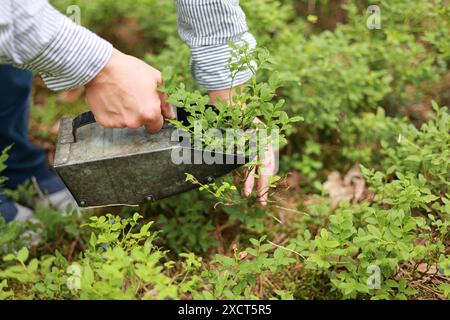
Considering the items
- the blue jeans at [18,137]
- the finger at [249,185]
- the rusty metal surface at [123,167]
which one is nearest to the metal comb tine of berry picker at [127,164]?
the rusty metal surface at [123,167]

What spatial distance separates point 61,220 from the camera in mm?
2744

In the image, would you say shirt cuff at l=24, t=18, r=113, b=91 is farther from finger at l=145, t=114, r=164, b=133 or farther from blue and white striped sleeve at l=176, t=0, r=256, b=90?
blue and white striped sleeve at l=176, t=0, r=256, b=90

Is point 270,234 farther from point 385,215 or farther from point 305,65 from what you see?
point 305,65

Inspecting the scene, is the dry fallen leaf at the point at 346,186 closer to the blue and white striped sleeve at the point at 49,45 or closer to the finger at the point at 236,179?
the finger at the point at 236,179

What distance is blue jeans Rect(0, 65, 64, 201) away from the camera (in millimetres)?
2938

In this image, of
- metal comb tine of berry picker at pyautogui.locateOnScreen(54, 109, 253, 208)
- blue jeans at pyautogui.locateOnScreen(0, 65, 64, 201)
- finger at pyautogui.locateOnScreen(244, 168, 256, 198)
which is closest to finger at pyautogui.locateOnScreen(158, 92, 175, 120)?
metal comb tine of berry picker at pyautogui.locateOnScreen(54, 109, 253, 208)

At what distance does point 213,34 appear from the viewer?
2.29 metres

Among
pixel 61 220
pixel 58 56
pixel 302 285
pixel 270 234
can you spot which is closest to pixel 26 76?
pixel 61 220

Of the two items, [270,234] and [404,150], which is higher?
[404,150]

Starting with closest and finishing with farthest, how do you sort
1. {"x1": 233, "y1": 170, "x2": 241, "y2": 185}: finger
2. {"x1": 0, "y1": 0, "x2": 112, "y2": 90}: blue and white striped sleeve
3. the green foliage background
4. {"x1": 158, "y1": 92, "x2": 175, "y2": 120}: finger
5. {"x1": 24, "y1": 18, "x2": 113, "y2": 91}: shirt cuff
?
{"x1": 0, "y1": 0, "x2": 112, "y2": 90}: blue and white striped sleeve → {"x1": 24, "y1": 18, "x2": 113, "y2": 91}: shirt cuff → the green foliage background → {"x1": 158, "y1": 92, "x2": 175, "y2": 120}: finger → {"x1": 233, "y1": 170, "x2": 241, "y2": 185}: finger

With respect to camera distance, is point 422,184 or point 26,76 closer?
point 422,184

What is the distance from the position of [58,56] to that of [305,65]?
1.66m

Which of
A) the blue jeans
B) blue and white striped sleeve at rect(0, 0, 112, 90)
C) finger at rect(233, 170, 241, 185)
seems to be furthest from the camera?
the blue jeans

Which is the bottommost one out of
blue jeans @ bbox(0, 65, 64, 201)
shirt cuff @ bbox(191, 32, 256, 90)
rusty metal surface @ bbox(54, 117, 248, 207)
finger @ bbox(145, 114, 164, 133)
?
blue jeans @ bbox(0, 65, 64, 201)
